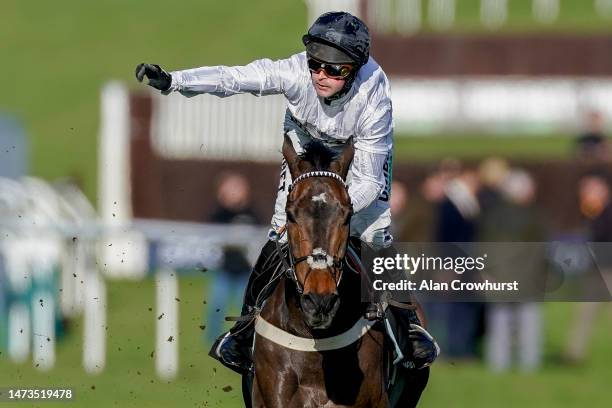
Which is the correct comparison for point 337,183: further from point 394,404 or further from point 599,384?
point 599,384

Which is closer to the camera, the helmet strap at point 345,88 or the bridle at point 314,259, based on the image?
the bridle at point 314,259

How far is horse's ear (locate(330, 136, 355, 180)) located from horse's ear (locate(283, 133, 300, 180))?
0.14m

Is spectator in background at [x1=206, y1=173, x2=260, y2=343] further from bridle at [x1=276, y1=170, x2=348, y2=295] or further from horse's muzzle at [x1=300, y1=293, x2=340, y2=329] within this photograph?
horse's muzzle at [x1=300, y1=293, x2=340, y2=329]

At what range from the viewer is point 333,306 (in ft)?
18.5

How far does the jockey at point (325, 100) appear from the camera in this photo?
621 cm

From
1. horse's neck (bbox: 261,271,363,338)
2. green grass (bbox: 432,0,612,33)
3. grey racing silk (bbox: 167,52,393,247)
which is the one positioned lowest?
horse's neck (bbox: 261,271,363,338)

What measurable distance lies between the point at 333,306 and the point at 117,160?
1368 centimetres

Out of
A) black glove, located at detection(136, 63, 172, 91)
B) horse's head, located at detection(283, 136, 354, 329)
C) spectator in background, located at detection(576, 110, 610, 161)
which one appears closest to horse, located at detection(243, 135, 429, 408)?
horse's head, located at detection(283, 136, 354, 329)

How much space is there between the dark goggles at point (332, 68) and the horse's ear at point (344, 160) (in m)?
0.28

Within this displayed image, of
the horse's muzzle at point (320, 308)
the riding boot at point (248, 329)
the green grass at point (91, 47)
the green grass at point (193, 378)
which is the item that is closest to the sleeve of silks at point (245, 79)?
the riding boot at point (248, 329)

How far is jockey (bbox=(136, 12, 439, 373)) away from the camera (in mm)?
6207

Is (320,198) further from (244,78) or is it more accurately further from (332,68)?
(244,78)

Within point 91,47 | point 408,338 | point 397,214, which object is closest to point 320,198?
point 408,338

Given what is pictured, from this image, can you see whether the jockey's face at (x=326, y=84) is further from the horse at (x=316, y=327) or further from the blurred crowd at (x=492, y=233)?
the blurred crowd at (x=492, y=233)
